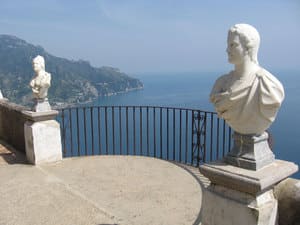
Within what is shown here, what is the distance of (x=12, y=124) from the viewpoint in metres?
7.68

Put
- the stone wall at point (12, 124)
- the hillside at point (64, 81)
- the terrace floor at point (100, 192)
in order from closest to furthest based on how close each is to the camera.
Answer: the terrace floor at point (100, 192), the stone wall at point (12, 124), the hillside at point (64, 81)

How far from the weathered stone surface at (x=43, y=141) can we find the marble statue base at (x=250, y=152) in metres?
4.62

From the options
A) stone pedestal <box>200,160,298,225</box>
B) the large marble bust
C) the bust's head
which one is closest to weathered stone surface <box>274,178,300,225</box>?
stone pedestal <box>200,160,298,225</box>

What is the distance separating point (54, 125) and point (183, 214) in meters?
3.47

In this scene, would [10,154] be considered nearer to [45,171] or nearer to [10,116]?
[10,116]

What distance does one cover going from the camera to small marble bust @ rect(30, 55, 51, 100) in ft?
19.7

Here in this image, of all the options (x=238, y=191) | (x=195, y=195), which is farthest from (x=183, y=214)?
(x=238, y=191)

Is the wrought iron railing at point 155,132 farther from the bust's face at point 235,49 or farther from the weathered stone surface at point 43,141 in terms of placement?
the bust's face at point 235,49

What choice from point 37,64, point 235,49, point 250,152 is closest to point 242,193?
point 250,152

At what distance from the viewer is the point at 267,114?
7.59 feet

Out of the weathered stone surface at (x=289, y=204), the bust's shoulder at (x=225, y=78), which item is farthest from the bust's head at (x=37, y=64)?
the weathered stone surface at (x=289, y=204)

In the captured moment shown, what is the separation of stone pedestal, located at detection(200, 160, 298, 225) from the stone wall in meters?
5.44

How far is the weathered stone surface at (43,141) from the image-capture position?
6.08m

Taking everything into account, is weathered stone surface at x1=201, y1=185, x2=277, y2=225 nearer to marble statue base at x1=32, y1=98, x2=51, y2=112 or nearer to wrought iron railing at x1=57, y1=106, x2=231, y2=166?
wrought iron railing at x1=57, y1=106, x2=231, y2=166
